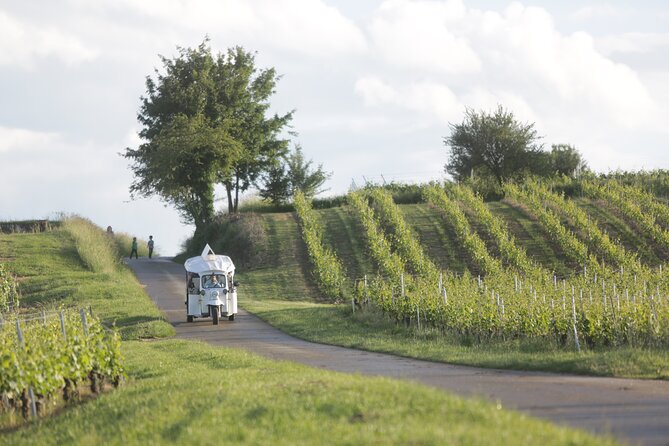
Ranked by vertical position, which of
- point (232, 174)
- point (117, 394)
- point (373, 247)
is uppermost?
point (232, 174)

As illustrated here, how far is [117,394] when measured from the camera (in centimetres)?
1566

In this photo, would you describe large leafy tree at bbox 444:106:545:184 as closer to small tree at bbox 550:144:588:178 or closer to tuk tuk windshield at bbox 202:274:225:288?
small tree at bbox 550:144:588:178

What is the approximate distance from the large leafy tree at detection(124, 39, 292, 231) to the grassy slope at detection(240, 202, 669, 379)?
5.75 metres

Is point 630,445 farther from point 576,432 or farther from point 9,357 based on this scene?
point 9,357

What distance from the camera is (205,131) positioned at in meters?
59.2

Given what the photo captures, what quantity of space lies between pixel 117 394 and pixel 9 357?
73.8 inches

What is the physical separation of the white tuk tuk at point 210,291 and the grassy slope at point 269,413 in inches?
476

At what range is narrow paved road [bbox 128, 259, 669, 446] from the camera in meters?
11.1

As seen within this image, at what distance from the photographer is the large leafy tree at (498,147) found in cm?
6562

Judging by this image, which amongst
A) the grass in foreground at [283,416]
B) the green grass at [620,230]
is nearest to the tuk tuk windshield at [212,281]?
the grass in foreground at [283,416]

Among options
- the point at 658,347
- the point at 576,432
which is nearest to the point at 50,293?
the point at 658,347

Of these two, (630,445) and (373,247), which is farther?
(373,247)

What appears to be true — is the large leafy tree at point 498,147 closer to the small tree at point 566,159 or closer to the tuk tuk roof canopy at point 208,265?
the small tree at point 566,159

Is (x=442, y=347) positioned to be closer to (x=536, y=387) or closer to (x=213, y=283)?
(x=536, y=387)
